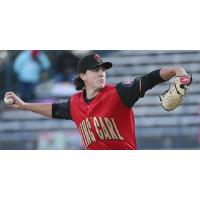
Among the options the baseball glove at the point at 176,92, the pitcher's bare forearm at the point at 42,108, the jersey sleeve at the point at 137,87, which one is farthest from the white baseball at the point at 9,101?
the baseball glove at the point at 176,92

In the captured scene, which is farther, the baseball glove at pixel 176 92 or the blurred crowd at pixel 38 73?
the blurred crowd at pixel 38 73

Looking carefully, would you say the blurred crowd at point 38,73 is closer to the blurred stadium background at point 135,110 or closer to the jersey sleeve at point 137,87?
the blurred stadium background at point 135,110

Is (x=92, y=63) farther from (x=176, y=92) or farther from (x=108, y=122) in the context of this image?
(x=176, y=92)

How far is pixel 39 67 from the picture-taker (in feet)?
29.4

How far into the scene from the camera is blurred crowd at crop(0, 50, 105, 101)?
8609 millimetres

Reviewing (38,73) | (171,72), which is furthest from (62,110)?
(38,73)

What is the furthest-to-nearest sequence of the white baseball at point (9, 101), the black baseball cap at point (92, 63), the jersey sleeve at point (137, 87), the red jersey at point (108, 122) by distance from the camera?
the white baseball at point (9, 101), the black baseball cap at point (92, 63), the red jersey at point (108, 122), the jersey sleeve at point (137, 87)

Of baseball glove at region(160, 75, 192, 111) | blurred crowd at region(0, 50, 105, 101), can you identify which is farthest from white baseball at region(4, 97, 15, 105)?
blurred crowd at region(0, 50, 105, 101)

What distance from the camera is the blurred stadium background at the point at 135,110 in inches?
340

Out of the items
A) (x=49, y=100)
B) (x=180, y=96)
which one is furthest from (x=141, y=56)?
(x=180, y=96)

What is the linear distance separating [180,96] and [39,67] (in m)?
4.35

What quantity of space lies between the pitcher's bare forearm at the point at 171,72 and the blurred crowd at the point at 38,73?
3533 millimetres

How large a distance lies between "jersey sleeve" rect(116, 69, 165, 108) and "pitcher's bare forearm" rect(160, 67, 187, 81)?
7 cm

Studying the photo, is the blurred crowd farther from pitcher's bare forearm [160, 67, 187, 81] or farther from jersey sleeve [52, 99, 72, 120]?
pitcher's bare forearm [160, 67, 187, 81]
